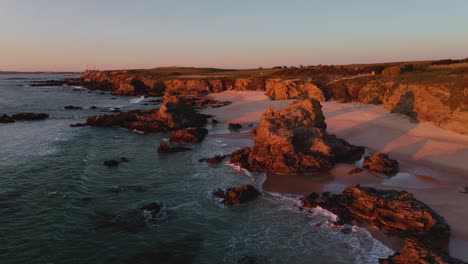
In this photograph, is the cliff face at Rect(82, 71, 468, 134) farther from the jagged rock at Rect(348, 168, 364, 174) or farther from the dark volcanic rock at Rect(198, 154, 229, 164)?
the dark volcanic rock at Rect(198, 154, 229, 164)

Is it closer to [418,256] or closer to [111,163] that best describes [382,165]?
[418,256]

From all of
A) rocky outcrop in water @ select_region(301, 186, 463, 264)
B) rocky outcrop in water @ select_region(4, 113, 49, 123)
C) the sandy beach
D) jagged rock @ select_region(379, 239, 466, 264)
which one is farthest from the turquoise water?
rocky outcrop in water @ select_region(4, 113, 49, 123)

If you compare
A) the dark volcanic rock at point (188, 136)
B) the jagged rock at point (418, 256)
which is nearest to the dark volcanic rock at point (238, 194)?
the jagged rock at point (418, 256)

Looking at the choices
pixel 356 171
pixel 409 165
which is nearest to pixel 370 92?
pixel 409 165

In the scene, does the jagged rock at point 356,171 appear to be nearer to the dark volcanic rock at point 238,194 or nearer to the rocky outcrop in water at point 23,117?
the dark volcanic rock at point 238,194

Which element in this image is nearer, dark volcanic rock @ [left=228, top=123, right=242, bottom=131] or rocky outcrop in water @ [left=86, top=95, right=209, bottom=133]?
dark volcanic rock @ [left=228, top=123, right=242, bottom=131]

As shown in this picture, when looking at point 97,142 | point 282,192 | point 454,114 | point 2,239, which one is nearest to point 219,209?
point 282,192
